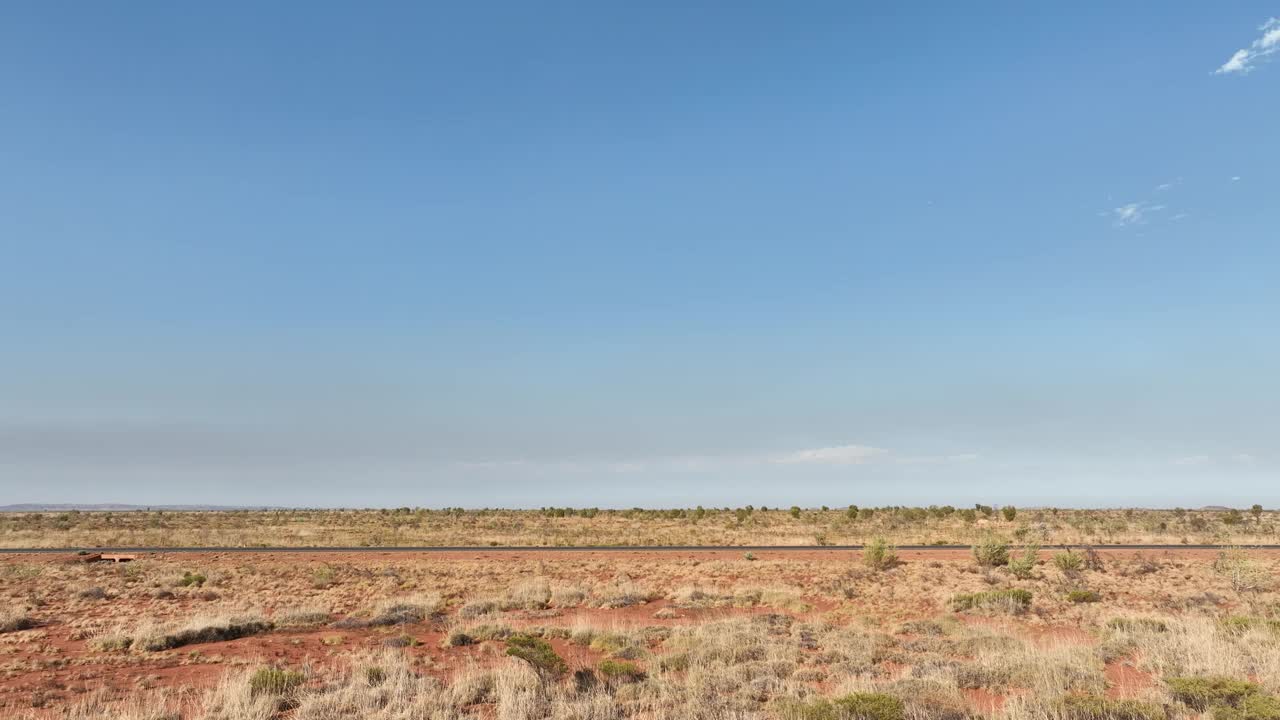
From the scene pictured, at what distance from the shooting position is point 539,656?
1313 centimetres

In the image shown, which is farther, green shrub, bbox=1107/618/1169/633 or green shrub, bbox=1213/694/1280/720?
green shrub, bbox=1107/618/1169/633

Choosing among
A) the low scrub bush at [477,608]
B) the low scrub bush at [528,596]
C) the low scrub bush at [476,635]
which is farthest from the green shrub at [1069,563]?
the low scrub bush at [476,635]

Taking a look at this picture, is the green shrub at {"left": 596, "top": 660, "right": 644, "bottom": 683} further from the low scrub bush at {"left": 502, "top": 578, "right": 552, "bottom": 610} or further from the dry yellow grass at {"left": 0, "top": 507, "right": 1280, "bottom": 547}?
the dry yellow grass at {"left": 0, "top": 507, "right": 1280, "bottom": 547}

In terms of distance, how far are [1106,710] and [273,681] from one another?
43.4ft

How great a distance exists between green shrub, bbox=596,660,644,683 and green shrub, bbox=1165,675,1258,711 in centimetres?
870

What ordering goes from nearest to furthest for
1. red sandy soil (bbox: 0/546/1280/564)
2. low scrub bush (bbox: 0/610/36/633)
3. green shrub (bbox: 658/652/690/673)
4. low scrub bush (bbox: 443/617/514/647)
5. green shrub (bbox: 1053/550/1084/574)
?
green shrub (bbox: 658/652/690/673), low scrub bush (bbox: 443/617/514/647), low scrub bush (bbox: 0/610/36/633), green shrub (bbox: 1053/550/1084/574), red sandy soil (bbox: 0/546/1280/564)

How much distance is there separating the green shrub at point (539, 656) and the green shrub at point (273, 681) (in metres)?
3.76

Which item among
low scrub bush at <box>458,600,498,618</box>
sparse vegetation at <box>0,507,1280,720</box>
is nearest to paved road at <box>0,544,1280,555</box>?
sparse vegetation at <box>0,507,1280,720</box>

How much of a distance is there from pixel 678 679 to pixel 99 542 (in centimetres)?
5104

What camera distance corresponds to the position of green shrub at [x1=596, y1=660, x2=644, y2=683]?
42.4 feet

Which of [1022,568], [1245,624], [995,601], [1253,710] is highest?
[1253,710]

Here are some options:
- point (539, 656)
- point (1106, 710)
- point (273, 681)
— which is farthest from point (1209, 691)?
point (273, 681)

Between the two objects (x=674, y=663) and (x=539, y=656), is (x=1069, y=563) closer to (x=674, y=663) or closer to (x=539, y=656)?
(x=674, y=663)

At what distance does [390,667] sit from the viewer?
1347 centimetres
